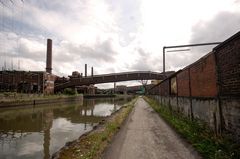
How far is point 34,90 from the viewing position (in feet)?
183

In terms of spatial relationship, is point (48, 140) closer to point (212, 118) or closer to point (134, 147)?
point (134, 147)

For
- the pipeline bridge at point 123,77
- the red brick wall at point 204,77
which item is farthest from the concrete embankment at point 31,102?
the red brick wall at point 204,77

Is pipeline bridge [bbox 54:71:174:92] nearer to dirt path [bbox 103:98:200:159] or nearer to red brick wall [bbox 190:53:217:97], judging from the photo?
red brick wall [bbox 190:53:217:97]

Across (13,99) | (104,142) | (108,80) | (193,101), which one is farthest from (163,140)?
(108,80)

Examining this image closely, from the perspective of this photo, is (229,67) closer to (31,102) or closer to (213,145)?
(213,145)

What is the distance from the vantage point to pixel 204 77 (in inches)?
355

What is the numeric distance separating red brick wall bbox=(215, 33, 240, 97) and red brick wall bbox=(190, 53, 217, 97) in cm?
59

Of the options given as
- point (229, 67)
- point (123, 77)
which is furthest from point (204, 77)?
point (123, 77)

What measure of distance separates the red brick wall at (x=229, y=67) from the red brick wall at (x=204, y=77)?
1.93 feet

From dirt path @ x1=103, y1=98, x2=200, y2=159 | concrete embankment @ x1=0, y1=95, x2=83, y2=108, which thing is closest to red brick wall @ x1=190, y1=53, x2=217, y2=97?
dirt path @ x1=103, y1=98, x2=200, y2=159

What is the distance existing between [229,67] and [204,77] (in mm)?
2514

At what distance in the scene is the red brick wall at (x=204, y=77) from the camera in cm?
798

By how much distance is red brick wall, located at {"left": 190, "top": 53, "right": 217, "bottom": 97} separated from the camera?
7977mm

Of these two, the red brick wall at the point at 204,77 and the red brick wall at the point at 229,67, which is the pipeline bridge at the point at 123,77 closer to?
the red brick wall at the point at 204,77
